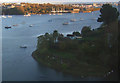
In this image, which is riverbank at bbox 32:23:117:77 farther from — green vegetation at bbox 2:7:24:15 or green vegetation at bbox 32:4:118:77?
green vegetation at bbox 2:7:24:15

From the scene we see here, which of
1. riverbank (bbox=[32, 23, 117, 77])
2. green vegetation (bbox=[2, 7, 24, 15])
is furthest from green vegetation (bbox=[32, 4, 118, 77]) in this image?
green vegetation (bbox=[2, 7, 24, 15])

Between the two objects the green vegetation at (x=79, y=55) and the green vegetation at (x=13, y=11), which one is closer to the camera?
the green vegetation at (x=79, y=55)

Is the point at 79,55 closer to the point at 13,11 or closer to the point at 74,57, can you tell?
the point at 74,57

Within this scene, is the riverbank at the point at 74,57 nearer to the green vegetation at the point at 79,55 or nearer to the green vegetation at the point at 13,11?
the green vegetation at the point at 79,55

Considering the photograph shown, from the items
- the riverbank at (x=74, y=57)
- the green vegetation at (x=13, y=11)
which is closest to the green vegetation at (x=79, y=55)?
the riverbank at (x=74, y=57)

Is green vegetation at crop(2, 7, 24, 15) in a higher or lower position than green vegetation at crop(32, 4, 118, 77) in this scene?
higher

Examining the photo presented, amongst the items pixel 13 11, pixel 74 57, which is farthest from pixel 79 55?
pixel 13 11

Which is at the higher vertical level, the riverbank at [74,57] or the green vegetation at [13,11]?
the green vegetation at [13,11]

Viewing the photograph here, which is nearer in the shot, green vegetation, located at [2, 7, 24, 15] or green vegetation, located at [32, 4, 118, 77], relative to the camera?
green vegetation, located at [32, 4, 118, 77]

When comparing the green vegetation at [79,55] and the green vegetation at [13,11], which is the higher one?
the green vegetation at [13,11]

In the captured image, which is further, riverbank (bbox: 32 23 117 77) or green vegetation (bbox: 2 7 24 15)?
green vegetation (bbox: 2 7 24 15)
